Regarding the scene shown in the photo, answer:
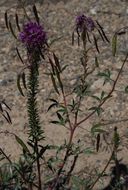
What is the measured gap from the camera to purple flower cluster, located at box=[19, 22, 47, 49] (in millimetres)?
2584

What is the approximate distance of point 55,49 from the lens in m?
5.48

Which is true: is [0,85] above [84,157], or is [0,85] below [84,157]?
above

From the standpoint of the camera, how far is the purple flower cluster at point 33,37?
2.58 meters

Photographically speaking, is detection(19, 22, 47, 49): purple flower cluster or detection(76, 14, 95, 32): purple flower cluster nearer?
detection(19, 22, 47, 49): purple flower cluster

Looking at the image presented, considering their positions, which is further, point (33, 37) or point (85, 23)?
point (85, 23)

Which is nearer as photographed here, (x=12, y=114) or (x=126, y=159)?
(x=126, y=159)

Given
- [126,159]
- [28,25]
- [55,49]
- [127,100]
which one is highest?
[28,25]

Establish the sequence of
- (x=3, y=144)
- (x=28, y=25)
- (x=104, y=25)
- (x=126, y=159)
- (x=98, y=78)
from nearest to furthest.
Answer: (x=28, y=25)
(x=126, y=159)
(x=3, y=144)
(x=98, y=78)
(x=104, y=25)

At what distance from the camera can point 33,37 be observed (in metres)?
2.60

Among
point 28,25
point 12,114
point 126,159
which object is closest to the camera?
point 28,25

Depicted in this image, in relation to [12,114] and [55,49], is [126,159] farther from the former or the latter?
[55,49]

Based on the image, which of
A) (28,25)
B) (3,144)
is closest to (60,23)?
(3,144)

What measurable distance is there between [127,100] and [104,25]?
142 centimetres

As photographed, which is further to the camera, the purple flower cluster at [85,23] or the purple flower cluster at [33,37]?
the purple flower cluster at [85,23]
